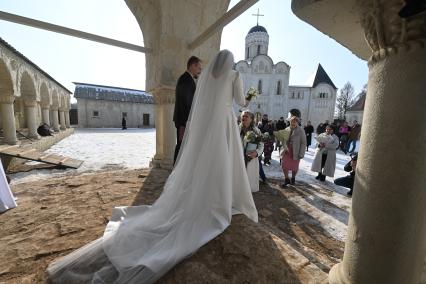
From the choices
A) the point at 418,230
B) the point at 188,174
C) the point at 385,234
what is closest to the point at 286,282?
the point at 385,234

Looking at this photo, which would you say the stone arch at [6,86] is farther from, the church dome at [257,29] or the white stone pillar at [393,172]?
the church dome at [257,29]

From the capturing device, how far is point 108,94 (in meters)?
27.2

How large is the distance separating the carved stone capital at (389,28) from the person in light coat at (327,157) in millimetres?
5144

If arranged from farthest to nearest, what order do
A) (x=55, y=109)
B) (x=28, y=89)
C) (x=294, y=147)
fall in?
(x=55, y=109), (x=28, y=89), (x=294, y=147)

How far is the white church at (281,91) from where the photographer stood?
103ft

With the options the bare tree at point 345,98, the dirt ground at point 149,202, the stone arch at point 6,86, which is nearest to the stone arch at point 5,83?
the stone arch at point 6,86

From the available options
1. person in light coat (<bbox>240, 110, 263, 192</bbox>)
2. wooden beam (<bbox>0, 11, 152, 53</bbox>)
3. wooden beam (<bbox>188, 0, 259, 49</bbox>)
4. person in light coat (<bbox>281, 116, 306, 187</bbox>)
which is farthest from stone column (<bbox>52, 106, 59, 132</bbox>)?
person in light coat (<bbox>281, 116, 306, 187</bbox>)

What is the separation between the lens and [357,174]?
141cm

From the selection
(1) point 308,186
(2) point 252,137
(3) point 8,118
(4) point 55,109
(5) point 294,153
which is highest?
(4) point 55,109

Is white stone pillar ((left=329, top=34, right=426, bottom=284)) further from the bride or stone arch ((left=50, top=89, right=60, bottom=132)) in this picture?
stone arch ((left=50, top=89, right=60, bottom=132))

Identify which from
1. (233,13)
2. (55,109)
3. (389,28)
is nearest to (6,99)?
(233,13)

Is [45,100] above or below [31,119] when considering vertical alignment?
above

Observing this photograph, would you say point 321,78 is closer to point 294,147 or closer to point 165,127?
point 294,147

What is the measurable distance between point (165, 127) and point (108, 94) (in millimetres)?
25362
